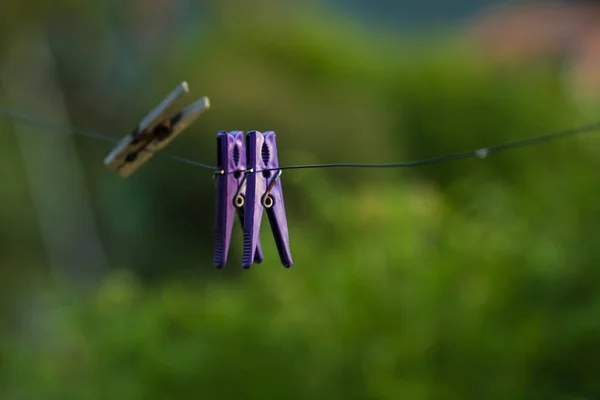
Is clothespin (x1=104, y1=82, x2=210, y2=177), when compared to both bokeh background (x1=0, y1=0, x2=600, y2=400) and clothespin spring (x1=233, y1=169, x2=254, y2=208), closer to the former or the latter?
clothespin spring (x1=233, y1=169, x2=254, y2=208)

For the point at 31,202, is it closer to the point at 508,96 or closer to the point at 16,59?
the point at 16,59

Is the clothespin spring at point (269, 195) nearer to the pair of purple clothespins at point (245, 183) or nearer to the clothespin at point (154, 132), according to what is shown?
the pair of purple clothespins at point (245, 183)

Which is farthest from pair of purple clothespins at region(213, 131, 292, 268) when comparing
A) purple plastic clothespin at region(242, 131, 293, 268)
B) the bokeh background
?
the bokeh background

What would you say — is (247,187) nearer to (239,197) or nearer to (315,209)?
(239,197)

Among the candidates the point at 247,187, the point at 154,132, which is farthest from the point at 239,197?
the point at 154,132

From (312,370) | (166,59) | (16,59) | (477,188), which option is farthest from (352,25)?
(312,370)

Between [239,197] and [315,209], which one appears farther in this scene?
[315,209]
